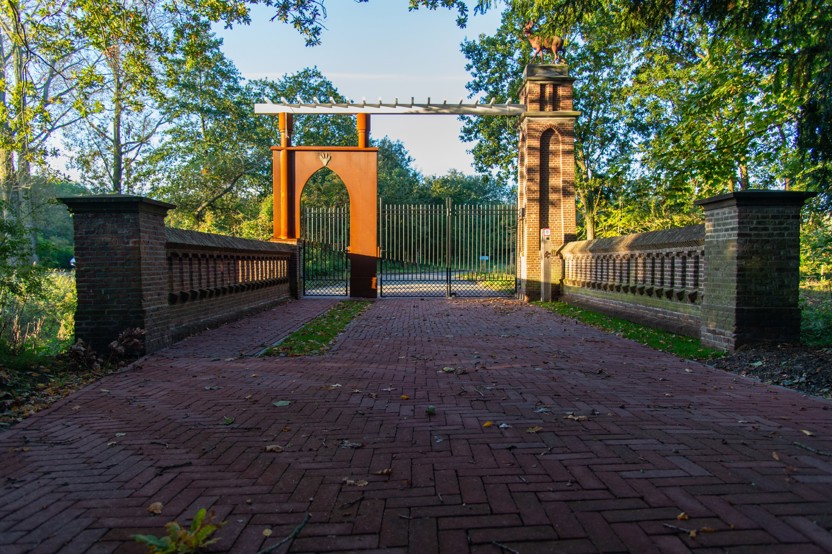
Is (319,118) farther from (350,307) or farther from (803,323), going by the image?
(803,323)

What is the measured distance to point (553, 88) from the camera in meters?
15.4

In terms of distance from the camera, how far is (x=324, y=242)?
682 inches

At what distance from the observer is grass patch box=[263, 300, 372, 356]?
7.08m

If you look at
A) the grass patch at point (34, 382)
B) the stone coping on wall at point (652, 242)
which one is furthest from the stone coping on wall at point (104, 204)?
the stone coping on wall at point (652, 242)

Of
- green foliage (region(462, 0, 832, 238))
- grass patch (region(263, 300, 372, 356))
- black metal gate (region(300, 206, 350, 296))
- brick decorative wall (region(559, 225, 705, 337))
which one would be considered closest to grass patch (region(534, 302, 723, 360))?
brick decorative wall (region(559, 225, 705, 337))

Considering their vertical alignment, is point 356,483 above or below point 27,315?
below

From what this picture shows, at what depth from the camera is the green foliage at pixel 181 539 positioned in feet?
7.05

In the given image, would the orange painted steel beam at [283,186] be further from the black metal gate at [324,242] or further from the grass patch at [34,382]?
the grass patch at [34,382]

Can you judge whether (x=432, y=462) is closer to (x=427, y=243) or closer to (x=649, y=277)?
(x=649, y=277)

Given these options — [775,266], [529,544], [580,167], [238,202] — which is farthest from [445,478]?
[238,202]

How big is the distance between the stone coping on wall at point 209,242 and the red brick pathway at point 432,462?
2.59m

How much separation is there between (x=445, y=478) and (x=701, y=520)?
1.27 metres

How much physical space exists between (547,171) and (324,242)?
24.5 ft

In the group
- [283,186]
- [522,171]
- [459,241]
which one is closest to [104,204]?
[283,186]
